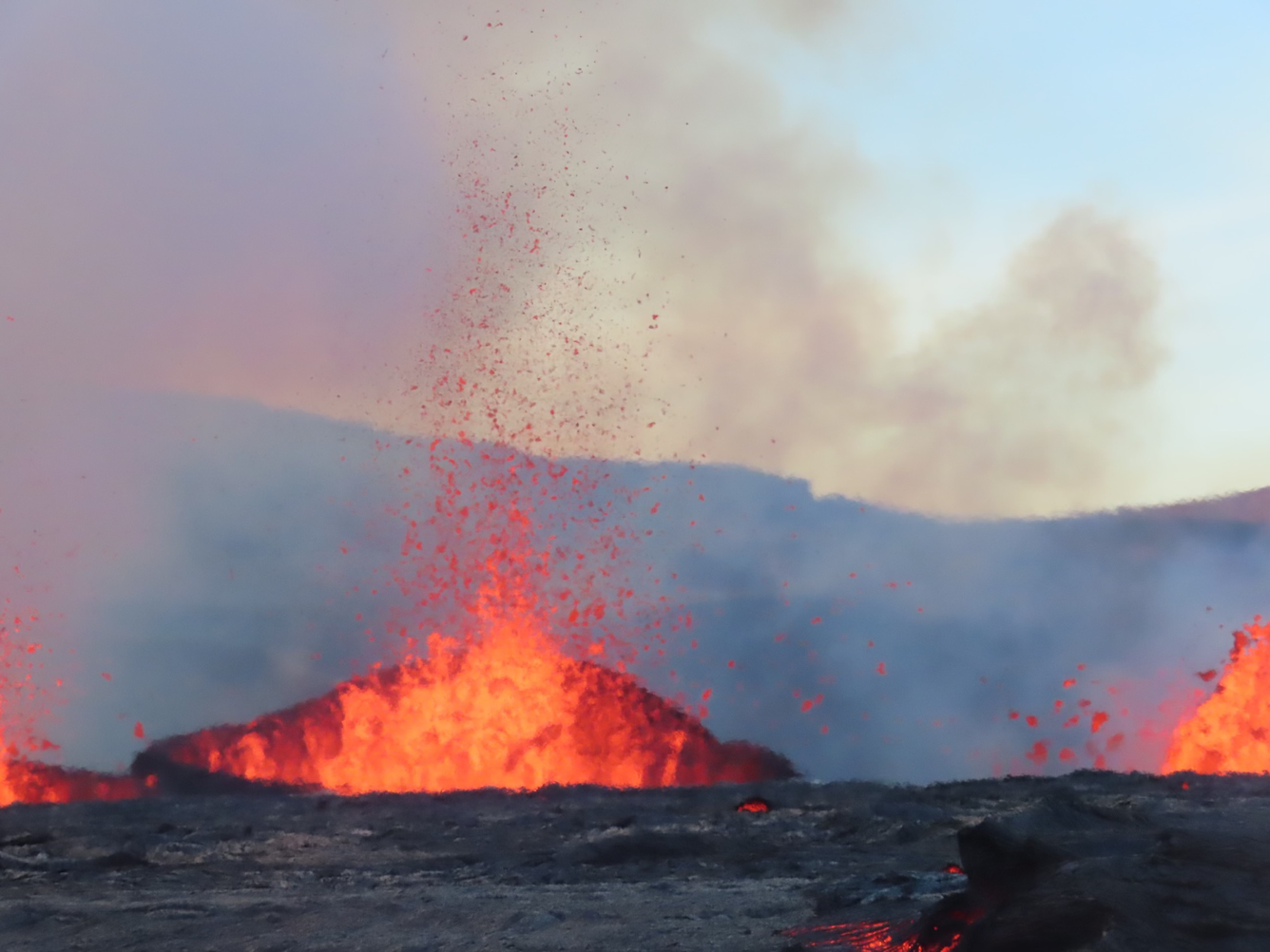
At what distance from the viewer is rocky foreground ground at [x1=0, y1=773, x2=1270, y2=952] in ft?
26.7

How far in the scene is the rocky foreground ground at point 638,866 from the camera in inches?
320

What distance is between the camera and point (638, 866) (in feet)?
51.1

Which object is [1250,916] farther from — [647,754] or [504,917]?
[647,754]

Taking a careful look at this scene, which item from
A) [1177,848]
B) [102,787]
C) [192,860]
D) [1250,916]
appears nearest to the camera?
A: [1250,916]

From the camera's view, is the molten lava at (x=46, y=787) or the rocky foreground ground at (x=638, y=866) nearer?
the rocky foreground ground at (x=638, y=866)

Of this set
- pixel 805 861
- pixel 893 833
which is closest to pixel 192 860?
pixel 805 861

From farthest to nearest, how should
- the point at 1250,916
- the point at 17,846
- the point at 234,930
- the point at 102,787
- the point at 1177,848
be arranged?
the point at 102,787, the point at 17,846, the point at 234,930, the point at 1177,848, the point at 1250,916

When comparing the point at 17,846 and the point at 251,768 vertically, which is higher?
the point at 251,768

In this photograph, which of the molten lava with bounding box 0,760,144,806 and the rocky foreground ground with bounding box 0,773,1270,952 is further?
the molten lava with bounding box 0,760,144,806

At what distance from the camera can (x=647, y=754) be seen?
3434cm

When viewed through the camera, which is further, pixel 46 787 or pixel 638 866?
pixel 46 787

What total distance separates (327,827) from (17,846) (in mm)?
4479

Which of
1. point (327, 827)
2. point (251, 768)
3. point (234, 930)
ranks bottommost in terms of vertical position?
point (234, 930)

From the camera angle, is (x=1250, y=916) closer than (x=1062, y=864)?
Yes
